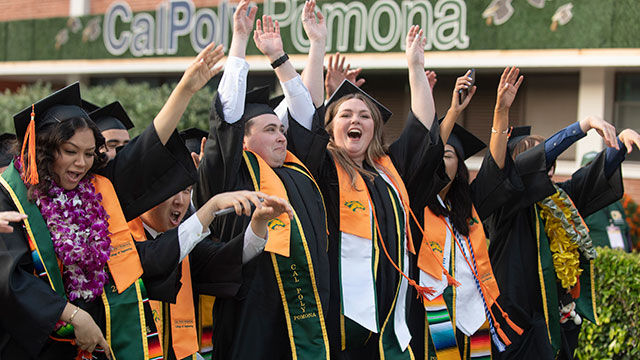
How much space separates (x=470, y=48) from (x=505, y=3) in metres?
1.10

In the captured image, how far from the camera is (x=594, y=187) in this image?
5.20 metres

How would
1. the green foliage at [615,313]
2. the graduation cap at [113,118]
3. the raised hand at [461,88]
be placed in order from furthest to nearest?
1. the green foliage at [615,313]
2. the raised hand at [461,88]
3. the graduation cap at [113,118]

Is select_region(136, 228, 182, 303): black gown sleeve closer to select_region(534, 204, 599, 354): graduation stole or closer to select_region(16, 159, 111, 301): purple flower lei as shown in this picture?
select_region(16, 159, 111, 301): purple flower lei

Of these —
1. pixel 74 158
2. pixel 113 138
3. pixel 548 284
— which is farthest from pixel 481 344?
pixel 74 158

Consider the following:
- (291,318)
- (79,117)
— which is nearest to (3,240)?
(79,117)

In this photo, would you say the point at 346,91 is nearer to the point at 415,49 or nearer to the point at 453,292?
the point at 415,49

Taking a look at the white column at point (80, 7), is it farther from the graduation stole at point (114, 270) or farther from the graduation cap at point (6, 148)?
the graduation stole at point (114, 270)

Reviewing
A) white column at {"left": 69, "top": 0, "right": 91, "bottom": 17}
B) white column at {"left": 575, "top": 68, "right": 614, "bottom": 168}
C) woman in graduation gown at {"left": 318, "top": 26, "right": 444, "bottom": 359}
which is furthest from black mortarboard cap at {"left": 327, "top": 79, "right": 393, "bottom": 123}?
white column at {"left": 69, "top": 0, "right": 91, "bottom": 17}

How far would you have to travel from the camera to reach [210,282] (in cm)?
353

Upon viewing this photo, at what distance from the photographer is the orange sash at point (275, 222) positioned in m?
3.45

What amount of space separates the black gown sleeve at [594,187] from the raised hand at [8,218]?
13.1ft

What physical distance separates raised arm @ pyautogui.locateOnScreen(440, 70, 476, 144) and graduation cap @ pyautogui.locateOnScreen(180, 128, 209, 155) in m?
1.54

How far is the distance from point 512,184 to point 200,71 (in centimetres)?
241

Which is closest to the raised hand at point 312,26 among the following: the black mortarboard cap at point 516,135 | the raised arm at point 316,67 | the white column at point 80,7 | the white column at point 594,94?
the raised arm at point 316,67
